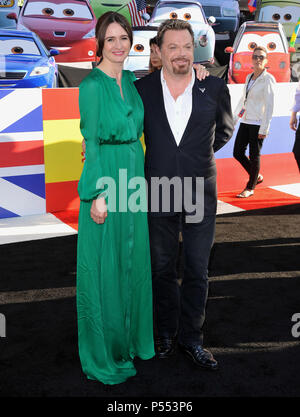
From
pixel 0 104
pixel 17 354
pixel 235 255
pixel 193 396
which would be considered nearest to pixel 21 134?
pixel 0 104

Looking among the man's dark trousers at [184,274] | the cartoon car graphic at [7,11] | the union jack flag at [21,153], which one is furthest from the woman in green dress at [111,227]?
the cartoon car graphic at [7,11]

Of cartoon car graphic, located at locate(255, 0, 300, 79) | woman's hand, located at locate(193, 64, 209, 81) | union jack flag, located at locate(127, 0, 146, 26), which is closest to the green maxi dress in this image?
woman's hand, located at locate(193, 64, 209, 81)

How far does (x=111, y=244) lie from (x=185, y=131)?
2.51 ft

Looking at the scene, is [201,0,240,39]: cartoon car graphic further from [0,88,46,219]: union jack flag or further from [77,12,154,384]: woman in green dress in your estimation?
[77,12,154,384]: woman in green dress

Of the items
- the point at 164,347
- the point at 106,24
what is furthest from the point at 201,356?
the point at 106,24

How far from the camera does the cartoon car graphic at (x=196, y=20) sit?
13945 mm

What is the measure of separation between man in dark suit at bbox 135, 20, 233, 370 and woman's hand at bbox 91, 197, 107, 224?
36cm

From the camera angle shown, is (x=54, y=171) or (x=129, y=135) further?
(x=54, y=171)

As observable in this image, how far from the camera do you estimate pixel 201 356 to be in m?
3.37

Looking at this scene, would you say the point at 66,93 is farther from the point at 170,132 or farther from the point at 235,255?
the point at 170,132

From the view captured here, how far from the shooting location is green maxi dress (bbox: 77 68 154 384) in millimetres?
2898

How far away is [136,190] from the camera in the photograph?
3.11m

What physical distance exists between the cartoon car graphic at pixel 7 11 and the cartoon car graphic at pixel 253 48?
6517 mm
